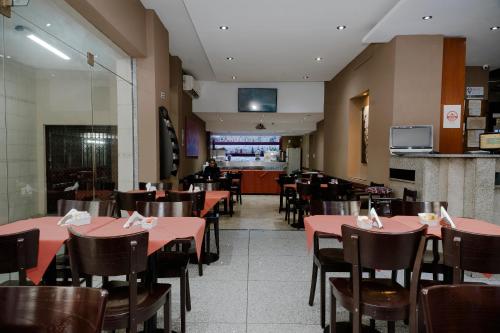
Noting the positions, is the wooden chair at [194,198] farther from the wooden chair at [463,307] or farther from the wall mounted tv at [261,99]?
the wall mounted tv at [261,99]

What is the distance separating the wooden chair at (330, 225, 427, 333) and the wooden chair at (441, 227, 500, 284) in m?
0.19

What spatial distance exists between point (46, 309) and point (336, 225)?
1978 mm

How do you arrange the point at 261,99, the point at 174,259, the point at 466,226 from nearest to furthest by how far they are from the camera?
1. the point at 466,226
2. the point at 174,259
3. the point at 261,99

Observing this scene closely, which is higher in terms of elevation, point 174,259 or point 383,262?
point 383,262

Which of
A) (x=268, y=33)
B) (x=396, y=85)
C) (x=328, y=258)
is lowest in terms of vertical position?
(x=328, y=258)

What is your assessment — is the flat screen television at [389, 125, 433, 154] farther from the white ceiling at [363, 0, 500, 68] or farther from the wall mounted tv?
the wall mounted tv

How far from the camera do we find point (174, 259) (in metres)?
2.57

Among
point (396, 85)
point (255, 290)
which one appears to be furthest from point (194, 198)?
point (396, 85)

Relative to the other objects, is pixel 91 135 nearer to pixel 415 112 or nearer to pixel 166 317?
pixel 166 317

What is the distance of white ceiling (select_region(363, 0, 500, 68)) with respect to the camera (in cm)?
415

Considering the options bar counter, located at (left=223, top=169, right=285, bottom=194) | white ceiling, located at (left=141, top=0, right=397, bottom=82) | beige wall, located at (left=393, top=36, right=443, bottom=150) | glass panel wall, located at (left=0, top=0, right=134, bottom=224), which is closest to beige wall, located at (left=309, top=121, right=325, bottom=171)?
bar counter, located at (left=223, top=169, right=285, bottom=194)

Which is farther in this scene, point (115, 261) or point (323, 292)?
point (323, 292)

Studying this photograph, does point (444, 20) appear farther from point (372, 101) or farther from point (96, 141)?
point (96, 141)

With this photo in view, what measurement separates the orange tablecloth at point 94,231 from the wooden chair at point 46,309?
837mm
